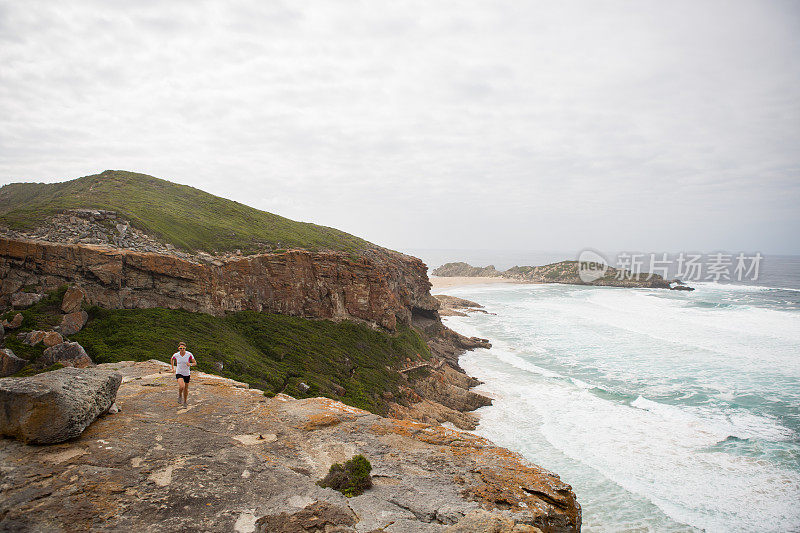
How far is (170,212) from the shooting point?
3497 cm

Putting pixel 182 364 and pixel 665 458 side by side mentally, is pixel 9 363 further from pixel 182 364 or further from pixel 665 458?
pixel 665 458

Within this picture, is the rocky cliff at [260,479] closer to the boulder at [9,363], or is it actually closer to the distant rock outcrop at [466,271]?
the boulder at [9,363]

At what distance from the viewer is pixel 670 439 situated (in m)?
23.9

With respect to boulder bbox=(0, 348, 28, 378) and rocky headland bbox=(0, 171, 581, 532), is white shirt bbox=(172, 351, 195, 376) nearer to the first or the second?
rocky headland bbox=(0, 171, 581, 532)

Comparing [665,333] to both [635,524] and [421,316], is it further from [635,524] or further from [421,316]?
[635,524]

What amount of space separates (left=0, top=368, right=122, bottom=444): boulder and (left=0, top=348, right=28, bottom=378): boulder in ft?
26.8

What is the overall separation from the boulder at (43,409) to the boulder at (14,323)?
12.1 m

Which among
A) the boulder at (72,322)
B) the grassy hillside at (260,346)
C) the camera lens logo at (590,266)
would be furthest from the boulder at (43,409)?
the camera lens logo at (590,266)

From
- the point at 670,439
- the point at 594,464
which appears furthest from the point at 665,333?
the point at 594,464

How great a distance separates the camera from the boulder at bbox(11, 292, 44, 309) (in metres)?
19.3

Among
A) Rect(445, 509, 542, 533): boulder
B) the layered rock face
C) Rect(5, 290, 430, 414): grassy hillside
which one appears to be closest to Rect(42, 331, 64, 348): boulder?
Rect(5, 290, 430, 414): grassy hillside

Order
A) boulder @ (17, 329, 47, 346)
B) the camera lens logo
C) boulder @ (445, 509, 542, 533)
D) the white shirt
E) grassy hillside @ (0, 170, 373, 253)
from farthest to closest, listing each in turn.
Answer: the camera lens logo, grassy hillside @ (0, 170, 373, 253), boulder @ (17, 329, 47, 346), the white shirt, boulder @ (445, 509, 542, 533)

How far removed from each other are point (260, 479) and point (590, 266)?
481ft

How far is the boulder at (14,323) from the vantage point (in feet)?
57.7
